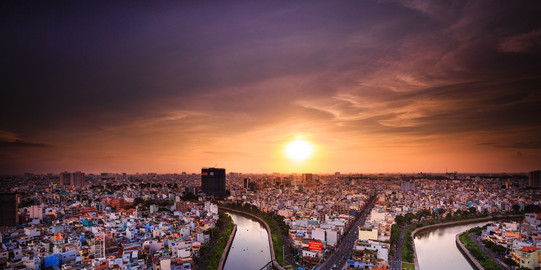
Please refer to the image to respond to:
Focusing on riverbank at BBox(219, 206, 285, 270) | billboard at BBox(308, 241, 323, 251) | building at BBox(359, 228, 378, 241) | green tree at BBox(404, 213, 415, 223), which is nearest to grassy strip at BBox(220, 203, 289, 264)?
riverbank at BBox(219, 206, 285, 270)

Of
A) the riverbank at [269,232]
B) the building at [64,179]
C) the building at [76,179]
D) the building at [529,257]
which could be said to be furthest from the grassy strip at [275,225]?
the building at [64,179]

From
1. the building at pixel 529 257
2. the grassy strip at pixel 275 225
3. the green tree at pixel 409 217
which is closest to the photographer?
the building at pixel 529 257

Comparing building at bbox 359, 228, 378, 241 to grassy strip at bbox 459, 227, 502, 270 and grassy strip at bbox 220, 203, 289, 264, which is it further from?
grassy strip at bbox 459, 227, 502, 270

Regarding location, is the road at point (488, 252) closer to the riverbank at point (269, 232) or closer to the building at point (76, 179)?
the riverbank at point (269, 232)

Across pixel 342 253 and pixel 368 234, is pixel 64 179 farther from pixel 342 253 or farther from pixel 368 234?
pixel 368 234

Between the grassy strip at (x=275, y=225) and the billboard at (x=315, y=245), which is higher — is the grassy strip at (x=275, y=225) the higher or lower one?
the lower one

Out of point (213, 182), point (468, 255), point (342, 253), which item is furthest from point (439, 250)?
point (213, 182)

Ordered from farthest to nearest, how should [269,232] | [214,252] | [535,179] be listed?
1. [535,179]
2. [269,232]
3. [214,252]
